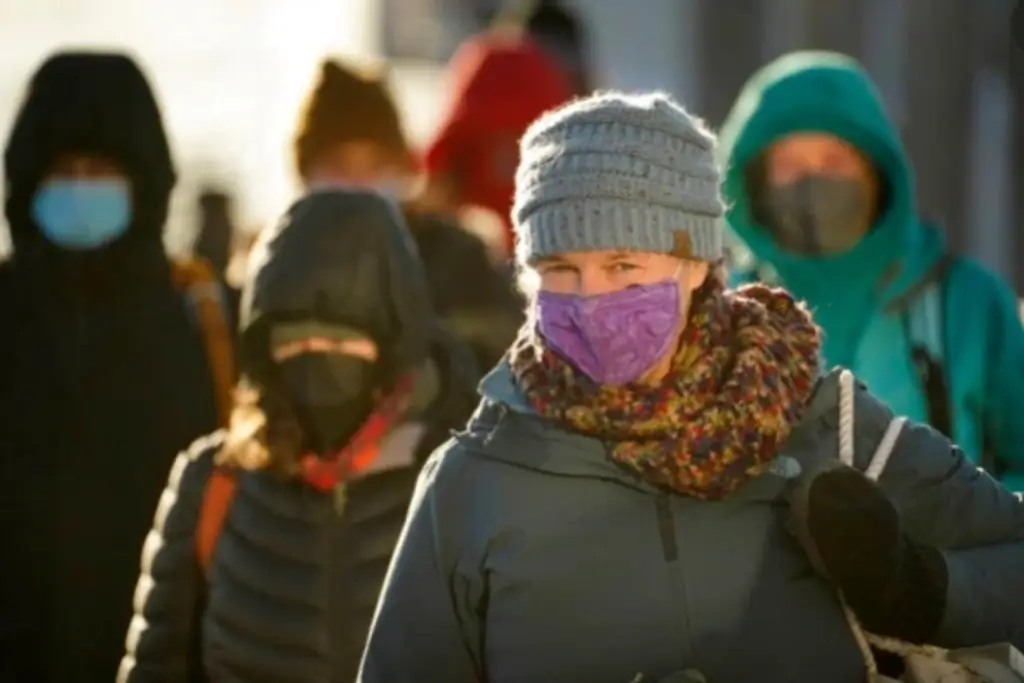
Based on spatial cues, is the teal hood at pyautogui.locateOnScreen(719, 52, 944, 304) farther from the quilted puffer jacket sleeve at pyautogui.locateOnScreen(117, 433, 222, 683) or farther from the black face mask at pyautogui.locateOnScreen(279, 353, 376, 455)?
the quilted puffer jacket sleeve at pyautogui.locateOnScreen(117, 433, 222, 683)

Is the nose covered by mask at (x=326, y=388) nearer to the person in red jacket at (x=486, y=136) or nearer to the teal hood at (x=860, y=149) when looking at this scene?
the teal hood at (x=860, y=149)

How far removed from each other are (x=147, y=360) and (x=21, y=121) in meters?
0.86

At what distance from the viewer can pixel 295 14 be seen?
104ft

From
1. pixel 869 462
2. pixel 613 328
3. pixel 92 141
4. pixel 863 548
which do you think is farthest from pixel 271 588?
pixel 92 141

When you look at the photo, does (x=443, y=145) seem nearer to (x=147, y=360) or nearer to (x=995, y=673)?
(x=147, y=360)

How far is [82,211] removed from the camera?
6.86 meters

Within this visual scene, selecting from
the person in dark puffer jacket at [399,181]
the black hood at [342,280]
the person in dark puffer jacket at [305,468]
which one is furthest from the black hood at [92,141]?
the person in dark puffer jacket at [305,468]

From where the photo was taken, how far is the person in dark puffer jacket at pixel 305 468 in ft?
17.8

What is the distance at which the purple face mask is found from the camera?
4.46 metres

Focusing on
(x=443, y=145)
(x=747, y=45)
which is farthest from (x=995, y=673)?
(x=747, y=45)

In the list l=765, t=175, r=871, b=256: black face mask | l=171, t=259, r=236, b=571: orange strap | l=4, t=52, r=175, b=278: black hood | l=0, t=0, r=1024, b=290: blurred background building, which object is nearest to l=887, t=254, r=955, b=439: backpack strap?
l=765, t=175, r=871, b=256: black face mask

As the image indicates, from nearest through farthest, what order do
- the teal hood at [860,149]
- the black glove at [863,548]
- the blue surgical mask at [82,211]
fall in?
the black glove at [863,548] < the teal hood at [860,149] < the blue surgical mask at [82,211]

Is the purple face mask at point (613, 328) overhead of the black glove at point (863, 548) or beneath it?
overhead

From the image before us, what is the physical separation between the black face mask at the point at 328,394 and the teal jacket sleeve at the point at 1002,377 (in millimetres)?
1323
